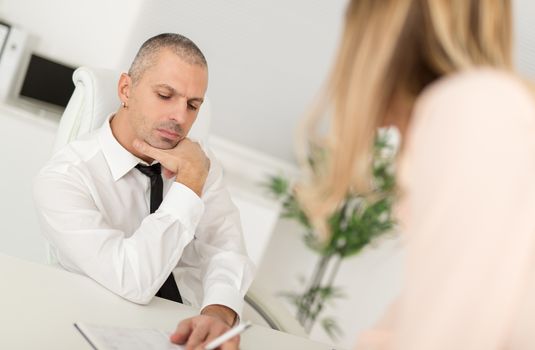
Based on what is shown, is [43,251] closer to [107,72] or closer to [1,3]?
[107,72]

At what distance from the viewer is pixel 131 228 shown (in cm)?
219

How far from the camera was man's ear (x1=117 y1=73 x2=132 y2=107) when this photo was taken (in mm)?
2199

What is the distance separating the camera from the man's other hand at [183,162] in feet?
6.73

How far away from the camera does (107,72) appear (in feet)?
7.59

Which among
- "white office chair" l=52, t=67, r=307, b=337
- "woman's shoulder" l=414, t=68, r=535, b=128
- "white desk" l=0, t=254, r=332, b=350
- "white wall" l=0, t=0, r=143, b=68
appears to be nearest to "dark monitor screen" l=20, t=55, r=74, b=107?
"white wall" l=0, t=0, r=143, b=68

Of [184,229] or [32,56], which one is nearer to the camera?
[184,229]

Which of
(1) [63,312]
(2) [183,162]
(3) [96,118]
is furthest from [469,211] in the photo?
(3) [96,118]

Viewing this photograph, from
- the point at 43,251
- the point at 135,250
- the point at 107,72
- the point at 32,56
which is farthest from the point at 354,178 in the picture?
the point at 32,56

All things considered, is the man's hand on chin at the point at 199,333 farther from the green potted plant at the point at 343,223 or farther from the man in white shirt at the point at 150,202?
the green potted plant at the point at 343,223

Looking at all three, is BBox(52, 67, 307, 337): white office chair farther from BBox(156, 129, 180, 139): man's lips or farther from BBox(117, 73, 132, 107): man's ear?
BBox(156, 129, 180, 139): man's lips

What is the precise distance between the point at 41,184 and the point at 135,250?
0.32 meters

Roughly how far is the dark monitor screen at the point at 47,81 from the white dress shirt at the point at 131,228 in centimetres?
177

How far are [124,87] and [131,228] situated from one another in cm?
40

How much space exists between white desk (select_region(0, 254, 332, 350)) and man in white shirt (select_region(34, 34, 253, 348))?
6 cm
